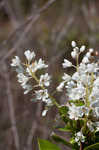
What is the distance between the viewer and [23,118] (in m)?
3.67

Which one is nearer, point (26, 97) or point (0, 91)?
point (26, 97)

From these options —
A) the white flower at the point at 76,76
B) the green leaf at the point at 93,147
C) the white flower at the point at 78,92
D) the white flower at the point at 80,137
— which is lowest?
the green leaf at the point at 93,147

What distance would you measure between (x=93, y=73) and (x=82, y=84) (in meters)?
0.07

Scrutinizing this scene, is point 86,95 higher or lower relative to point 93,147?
higher

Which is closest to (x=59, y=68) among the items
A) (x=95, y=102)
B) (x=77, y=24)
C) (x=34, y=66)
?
(x=34, y=66)

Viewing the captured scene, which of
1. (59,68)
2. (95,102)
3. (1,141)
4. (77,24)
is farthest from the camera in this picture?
(77,24)

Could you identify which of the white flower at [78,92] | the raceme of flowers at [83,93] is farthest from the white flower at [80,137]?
the white flower at [78,92]

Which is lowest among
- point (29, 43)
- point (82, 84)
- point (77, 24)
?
point (82, 84)

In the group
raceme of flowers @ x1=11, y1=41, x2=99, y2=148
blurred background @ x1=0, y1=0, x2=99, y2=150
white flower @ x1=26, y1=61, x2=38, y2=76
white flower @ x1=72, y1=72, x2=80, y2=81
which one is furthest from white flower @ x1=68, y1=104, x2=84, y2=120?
blurred background @ x1=0, y1=0, x2=99, y2=150

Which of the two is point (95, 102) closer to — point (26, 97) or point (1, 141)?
point (26, 97)

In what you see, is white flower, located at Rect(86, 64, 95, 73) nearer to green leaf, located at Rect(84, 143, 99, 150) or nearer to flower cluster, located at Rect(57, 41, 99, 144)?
flower cluster, located at Rect(57, 41, 99, 144)

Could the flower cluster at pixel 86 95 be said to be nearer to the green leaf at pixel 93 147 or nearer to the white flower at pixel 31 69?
the green leaf at pixel 93 147

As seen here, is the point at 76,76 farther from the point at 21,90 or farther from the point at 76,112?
the point at 21,90

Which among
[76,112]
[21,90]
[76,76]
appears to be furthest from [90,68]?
[21,90]
